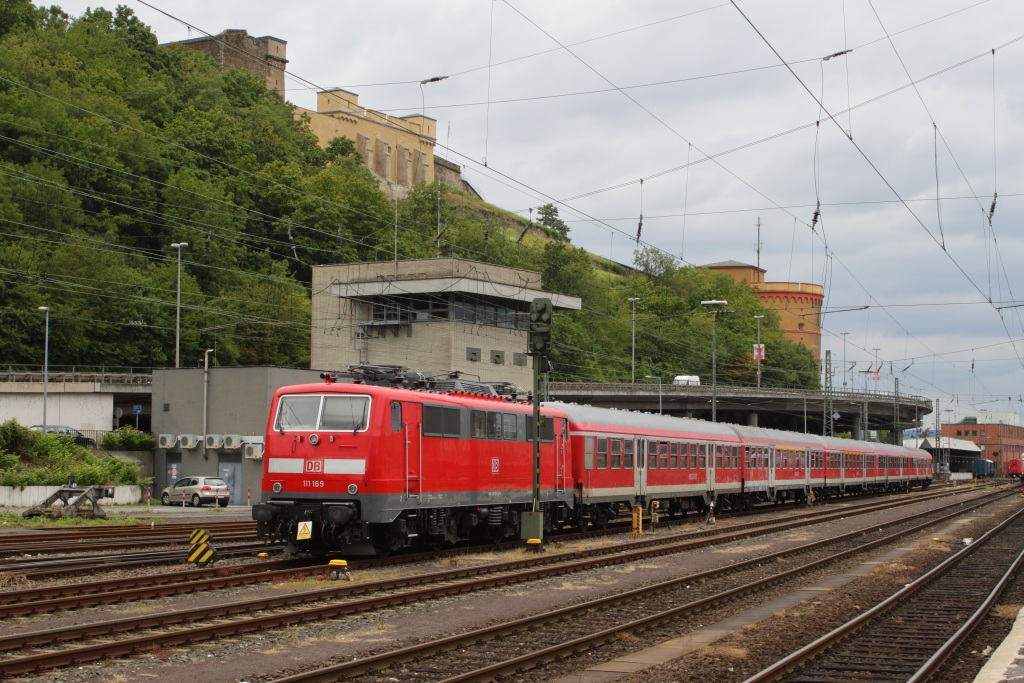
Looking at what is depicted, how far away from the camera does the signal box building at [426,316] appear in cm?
7838

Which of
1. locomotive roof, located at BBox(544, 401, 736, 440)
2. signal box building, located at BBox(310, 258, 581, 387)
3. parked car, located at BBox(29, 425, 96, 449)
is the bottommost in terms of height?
parked car, located at BBox(29, 425, 96, 449)

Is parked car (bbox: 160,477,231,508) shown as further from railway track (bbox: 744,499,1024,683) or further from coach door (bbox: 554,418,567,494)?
railway track (bbox: 744,499,1024,683)

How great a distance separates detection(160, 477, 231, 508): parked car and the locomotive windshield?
26902mm

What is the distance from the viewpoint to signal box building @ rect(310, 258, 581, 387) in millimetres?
78375

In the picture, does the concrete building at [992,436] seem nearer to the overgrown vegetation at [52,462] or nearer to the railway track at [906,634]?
the overgrown vegetation at [52,462]

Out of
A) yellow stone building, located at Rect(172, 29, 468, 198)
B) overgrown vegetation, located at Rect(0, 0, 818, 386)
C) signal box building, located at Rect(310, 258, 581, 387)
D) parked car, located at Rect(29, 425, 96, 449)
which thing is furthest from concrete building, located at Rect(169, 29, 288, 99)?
parked car, located at Rect(29, 425, 96, 449)

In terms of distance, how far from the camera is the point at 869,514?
48.3 metres

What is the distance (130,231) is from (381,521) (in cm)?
8143

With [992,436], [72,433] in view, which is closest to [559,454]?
[72,433]

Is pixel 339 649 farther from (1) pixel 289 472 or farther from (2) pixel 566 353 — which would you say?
(2) pixel 566 353

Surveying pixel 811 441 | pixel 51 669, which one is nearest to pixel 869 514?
pixel 811 441

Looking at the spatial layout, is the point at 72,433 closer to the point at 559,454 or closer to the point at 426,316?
the point at 426,316

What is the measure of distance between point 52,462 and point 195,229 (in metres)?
49.9

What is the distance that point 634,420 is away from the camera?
3750cm
